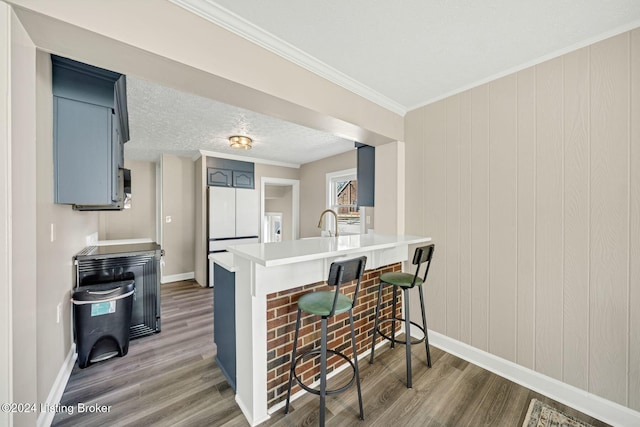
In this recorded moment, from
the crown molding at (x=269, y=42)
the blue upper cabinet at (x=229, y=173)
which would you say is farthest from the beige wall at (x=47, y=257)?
the blue upper cabinet at (x=229, y=173)

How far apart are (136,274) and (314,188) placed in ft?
10.8

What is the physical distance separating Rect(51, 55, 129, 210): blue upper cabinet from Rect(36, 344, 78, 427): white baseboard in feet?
4.24

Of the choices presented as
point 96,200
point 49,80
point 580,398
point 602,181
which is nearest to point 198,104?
point 49,80

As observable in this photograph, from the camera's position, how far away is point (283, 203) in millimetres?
6277

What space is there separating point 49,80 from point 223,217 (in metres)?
3.03

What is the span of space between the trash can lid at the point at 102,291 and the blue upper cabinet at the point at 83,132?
0.88 meters

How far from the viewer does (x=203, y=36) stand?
4.29 feet

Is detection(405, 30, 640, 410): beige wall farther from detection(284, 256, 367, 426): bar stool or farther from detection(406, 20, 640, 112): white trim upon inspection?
detection(284, 256, 367, 426): bar stool

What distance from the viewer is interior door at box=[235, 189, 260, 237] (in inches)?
184

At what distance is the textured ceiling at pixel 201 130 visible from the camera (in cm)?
237

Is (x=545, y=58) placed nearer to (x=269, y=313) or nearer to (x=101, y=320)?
(x=269, y=313)

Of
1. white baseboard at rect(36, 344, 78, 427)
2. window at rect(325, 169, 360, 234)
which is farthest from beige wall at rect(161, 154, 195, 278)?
window at rect(325, 169, 360, 234)

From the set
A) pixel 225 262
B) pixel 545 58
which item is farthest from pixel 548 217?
pixel 225 262

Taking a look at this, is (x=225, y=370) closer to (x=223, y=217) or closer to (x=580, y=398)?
(x=580, y=398)
